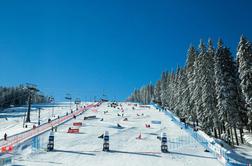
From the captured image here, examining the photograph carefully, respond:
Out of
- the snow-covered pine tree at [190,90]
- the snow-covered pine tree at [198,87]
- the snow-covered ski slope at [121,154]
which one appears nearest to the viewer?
the snow-covered ski slope at [121,154]

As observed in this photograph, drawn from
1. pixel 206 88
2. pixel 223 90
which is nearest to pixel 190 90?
pixel 206 88

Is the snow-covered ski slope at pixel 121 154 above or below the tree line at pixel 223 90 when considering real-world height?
below

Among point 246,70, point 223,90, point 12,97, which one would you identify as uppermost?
point 12,97

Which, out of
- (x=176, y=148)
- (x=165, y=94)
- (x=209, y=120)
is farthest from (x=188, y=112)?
(x=165, y=94)

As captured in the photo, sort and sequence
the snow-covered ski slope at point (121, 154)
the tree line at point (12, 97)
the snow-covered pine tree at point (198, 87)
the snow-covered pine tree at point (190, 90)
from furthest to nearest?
the tree line at point (12, 97)
the snow-covered pine tree at point (190, 90)
the snow-covered pine tree at point (198, 87)
the snow-covered ski slope at point (121, 154)

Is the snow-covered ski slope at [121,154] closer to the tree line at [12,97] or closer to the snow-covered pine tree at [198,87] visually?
the snow-covered pine tree at [198,87]

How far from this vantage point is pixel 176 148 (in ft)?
98.9

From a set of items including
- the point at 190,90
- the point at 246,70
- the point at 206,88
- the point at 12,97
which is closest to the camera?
the point at 246,70

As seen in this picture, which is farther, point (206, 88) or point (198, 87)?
point (198, 87)

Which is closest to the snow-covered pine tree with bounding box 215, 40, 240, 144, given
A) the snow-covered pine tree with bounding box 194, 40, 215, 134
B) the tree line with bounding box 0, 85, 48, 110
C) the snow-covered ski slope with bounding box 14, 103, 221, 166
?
the snow-covered pine tree with bounding box 194, 40, 215, 134

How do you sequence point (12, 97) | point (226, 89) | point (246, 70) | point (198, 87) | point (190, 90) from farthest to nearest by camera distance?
point (12, 97), point (190, 90), point (198, 87), point (226, 89), point (246, 70)

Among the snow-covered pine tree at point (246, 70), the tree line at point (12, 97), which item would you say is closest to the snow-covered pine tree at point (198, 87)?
the snow-covered pine tree at point (246, 70)

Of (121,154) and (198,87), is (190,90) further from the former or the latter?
(121,154)

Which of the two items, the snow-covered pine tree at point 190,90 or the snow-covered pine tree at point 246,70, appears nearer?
the snow-covered pine tree at point 246,70
